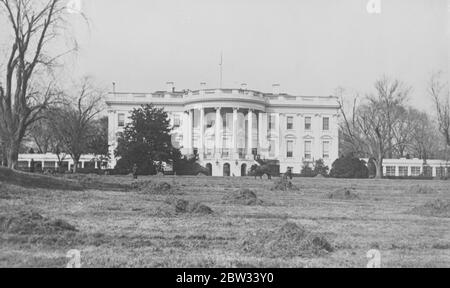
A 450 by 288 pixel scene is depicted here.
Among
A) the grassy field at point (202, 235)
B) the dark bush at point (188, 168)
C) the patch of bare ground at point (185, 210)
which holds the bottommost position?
the grassy field at point (202, 235)

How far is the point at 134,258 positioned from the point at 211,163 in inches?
1507

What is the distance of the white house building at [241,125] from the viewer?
146 feet

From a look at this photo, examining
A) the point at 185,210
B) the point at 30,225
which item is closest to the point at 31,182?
the point at 185,210

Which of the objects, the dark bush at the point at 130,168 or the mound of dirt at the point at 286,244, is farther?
the dark bush at the point at 130,168

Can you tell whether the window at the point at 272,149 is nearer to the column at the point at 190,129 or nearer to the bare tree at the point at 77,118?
the column at the point at 190,129

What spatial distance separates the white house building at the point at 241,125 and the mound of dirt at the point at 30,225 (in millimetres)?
30606

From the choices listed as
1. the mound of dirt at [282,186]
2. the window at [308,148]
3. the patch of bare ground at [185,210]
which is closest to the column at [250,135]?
the window at [308,148]

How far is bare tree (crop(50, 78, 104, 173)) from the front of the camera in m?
24.9

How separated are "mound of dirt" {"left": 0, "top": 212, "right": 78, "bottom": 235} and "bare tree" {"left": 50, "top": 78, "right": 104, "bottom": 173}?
48.4ft

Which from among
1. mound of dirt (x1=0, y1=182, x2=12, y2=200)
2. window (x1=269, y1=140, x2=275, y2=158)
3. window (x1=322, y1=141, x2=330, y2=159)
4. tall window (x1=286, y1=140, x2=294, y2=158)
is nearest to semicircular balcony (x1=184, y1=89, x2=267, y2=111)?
window (x1=269, y1=140, x2=275, y2=158)

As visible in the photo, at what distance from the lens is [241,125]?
160 feet
